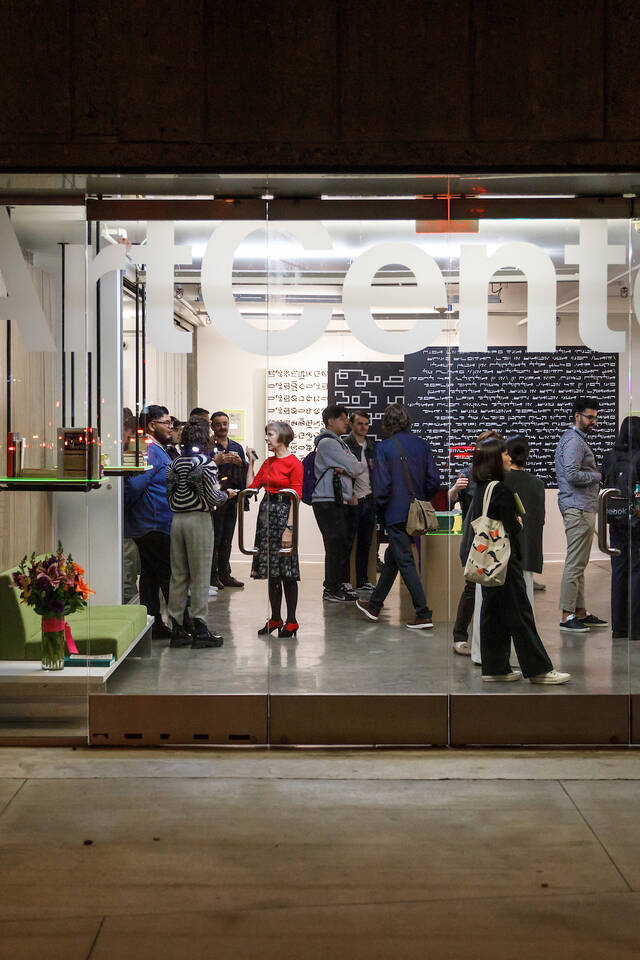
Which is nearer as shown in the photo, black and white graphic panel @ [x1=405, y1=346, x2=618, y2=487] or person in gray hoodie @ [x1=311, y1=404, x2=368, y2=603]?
black and white graphic panel @ [x1=405, y1=346, x2=618, y2=487]

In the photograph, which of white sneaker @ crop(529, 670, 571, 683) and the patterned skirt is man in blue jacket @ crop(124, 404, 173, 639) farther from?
white sneaker @ crop(529, 670, 571, 683)

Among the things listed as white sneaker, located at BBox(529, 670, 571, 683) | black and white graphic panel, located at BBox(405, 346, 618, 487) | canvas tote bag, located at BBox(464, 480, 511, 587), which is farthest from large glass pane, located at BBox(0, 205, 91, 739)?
white sneaker, located at BBox(529, 670, 571, 683)

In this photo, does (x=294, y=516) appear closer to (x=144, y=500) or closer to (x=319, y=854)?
(x=144, y=500)

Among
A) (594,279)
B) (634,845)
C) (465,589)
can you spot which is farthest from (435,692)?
(594,279)

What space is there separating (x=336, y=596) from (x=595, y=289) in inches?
84.2

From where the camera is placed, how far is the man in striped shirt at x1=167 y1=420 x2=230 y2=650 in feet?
17.3

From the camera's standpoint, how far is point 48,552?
5.32m

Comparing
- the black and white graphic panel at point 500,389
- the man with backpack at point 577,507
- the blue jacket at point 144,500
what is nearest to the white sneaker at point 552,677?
the man with backpack at point 577,507

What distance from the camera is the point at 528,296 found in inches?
201

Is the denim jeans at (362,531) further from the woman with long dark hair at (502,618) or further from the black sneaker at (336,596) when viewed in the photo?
the woman with long dark hair at (502,618)

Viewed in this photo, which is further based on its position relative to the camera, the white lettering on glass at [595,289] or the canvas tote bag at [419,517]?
the canvas tote bag at [419,517]

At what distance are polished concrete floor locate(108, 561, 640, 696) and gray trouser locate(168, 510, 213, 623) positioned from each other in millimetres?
168

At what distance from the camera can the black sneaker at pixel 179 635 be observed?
17.3 feet

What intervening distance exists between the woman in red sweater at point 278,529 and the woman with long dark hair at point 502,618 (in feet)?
3.26
